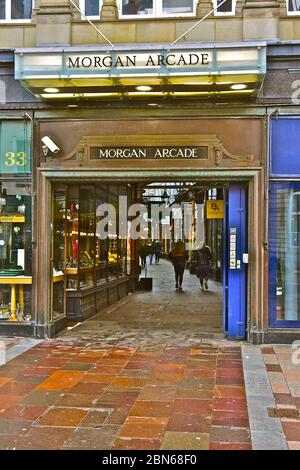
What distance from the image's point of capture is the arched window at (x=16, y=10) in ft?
32.6

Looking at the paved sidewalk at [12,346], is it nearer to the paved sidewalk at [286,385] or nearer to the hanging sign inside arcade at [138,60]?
the paved sidewalk at [286,385]

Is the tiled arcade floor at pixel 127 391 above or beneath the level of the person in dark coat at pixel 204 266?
beneath

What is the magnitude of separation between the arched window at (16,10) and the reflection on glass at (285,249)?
210 inches

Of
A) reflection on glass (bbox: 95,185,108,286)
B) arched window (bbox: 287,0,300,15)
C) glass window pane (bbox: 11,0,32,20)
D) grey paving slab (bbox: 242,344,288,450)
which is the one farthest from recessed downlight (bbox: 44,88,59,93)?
grey paving slab (bbox: 242,344,288,450)

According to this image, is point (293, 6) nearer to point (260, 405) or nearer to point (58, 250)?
point (58, 250)

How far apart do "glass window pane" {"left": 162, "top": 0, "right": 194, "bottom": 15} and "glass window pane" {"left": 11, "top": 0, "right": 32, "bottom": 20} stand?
Result: 7.89 feet

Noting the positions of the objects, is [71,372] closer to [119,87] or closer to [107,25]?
[119,87]

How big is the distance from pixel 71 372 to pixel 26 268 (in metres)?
2.92

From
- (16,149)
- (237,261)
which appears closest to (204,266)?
(237,261)

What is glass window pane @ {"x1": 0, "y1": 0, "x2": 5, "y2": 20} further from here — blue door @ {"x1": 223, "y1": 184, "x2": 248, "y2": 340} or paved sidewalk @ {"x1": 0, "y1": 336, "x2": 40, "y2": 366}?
paved sidewalk @ {"x1": 0, "y1": 336, "x2": 40, "y2": 366}

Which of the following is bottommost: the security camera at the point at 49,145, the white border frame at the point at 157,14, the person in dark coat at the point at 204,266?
the person in dark coat at the point at 204,266

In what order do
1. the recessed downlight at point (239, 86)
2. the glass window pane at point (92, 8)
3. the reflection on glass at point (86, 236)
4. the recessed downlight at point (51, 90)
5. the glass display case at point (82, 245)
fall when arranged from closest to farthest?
the recessed downlight at point (239, 86)
the recessed downlight at point (51, 90)
the glass window pane at point (92, 8)
the glass display case at point (82, 245)
the reflection on glass at point (86, 236)

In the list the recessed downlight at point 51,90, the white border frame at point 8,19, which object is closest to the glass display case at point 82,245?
the recessed downlight at point 51,90
